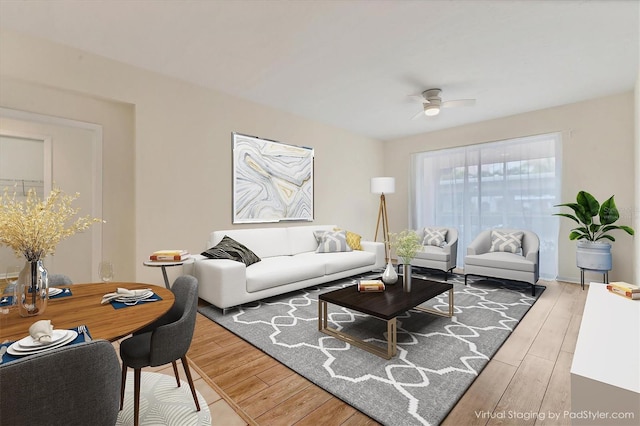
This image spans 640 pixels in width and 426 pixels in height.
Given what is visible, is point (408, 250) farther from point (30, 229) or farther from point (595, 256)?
point (595, 256)

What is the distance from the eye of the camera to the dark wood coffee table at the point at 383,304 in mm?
2225

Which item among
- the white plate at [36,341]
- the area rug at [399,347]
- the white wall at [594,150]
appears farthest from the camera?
the white wall at [594,150]

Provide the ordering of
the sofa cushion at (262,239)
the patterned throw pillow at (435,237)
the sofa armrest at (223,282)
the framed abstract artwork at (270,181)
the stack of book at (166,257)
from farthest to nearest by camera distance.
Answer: the patterned throw pillow at (435,237) < the framed abstract artwork at (270,181) < the sofa cushion at (262,239) < the sofa armrest at (223,282) < the stack of book at (166,257)

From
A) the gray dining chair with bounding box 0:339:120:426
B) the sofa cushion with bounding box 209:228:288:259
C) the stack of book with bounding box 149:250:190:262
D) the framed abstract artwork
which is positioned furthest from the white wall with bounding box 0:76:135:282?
the gray dining chair with bounding box 0:339:120:426

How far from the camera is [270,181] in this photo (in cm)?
461

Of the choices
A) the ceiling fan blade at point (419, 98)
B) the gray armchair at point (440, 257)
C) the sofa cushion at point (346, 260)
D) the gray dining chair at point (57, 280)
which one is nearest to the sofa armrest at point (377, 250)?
the sofa cushion at point (346, 260)

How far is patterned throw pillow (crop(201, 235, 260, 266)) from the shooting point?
3.45m

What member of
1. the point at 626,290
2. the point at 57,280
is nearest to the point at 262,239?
the point at 57,280

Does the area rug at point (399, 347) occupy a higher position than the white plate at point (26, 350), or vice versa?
the white plate at point (26, 350)

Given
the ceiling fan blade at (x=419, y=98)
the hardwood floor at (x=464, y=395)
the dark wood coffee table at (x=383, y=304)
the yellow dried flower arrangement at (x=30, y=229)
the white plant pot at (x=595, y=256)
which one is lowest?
the hardwood floor at (x=464, y=395)

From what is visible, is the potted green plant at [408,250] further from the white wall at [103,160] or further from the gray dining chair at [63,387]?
the white wall at [103,160]

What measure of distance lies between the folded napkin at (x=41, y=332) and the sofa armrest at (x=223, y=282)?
1954 mm

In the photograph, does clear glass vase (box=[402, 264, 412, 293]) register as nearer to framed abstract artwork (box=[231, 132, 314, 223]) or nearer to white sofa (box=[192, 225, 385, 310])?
white sofa (box=[192, 225, 385, 310])

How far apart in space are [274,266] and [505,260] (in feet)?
10.1
